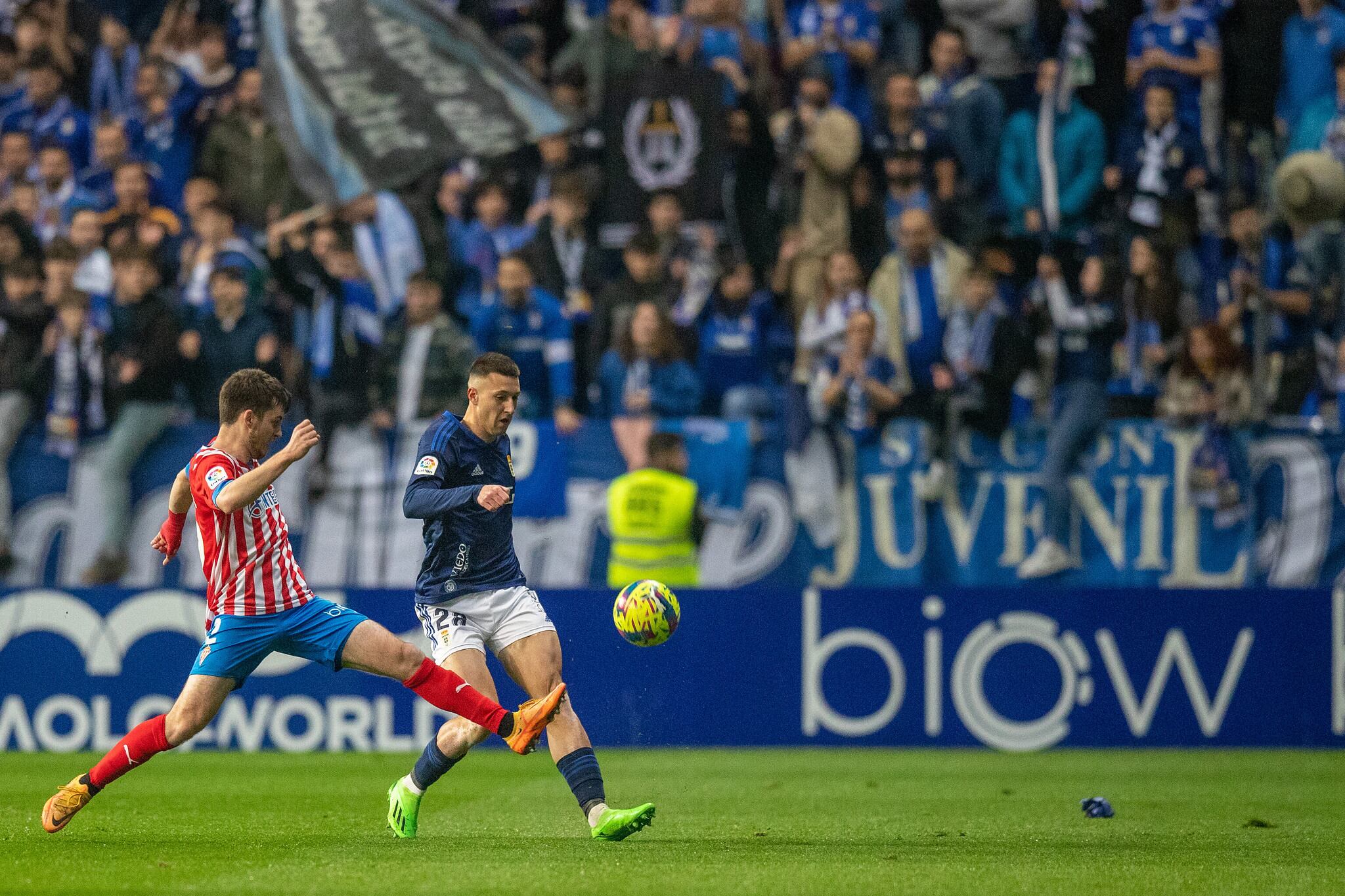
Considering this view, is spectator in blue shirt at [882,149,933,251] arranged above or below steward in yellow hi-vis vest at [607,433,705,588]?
above

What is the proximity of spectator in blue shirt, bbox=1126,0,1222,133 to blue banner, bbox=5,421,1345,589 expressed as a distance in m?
3.32

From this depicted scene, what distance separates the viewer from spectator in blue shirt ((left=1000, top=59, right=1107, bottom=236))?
15.6 meters

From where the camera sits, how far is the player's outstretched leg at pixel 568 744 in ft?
24.5

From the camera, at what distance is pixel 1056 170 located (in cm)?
1568

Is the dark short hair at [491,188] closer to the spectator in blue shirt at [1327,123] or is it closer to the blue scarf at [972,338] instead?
the blue scarf at [972,338]

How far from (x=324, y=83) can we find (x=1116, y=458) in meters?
7.42

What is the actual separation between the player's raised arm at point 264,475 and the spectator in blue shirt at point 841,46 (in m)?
9.91

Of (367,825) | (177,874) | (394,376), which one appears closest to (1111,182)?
(394,376)

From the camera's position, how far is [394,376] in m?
14.6

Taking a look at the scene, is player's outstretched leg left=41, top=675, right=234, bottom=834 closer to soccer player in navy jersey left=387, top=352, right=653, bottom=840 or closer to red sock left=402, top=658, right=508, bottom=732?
red sock left=402, top=658, right=508, bottom=732

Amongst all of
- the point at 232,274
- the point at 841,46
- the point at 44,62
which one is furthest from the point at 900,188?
the point at 44,62

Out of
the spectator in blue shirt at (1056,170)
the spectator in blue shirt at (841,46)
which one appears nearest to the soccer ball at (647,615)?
the spectator in blue shirt at (1056,170)

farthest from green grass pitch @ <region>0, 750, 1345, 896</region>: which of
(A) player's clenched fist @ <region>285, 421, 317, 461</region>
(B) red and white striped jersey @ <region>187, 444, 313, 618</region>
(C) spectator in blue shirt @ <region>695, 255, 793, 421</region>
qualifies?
(C) spectator in blue shirt @ <region>695, 255, 793, 421</region>

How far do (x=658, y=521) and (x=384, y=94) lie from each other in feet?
15.5
